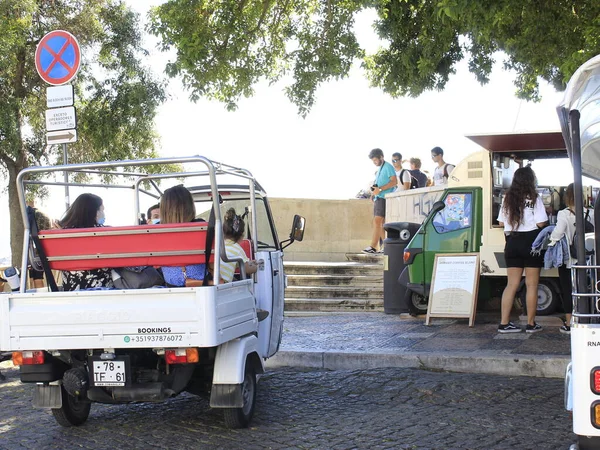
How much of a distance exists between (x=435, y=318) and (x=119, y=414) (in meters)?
5.61

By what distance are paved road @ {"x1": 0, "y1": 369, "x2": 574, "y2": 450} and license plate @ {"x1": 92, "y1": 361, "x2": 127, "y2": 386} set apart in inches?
17.4

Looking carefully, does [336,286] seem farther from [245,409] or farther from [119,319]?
[119,319]

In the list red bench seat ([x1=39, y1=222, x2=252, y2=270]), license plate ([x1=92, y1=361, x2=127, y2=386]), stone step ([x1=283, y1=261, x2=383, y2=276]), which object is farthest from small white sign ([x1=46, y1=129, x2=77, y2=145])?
stone step ([x1=283, y1=261, x2=383, y2=276])

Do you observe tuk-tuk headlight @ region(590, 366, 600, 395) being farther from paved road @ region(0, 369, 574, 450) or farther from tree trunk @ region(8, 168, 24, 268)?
tree trunk @ region(8, 168, 24, 268)

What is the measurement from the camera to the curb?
25.3 feet

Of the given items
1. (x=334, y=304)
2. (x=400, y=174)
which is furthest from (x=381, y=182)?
(x=334, y=304)

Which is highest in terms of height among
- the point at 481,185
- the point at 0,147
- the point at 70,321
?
the point at 0,147

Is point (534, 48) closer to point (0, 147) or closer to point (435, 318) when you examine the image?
point (435, 318)

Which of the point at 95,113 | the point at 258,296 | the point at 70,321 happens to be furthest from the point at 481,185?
the point at 95,113

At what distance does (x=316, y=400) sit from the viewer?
23.0 ft

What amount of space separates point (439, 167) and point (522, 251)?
14.8 feet

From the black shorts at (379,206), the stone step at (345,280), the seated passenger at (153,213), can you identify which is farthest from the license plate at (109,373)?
the black shorts at (379,206)

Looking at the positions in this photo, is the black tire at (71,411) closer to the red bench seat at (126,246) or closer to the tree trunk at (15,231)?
the red bench seat at (126,246)

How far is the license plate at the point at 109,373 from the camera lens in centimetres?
567
